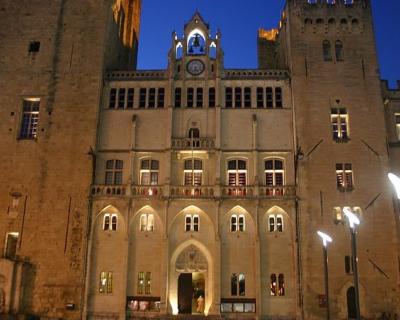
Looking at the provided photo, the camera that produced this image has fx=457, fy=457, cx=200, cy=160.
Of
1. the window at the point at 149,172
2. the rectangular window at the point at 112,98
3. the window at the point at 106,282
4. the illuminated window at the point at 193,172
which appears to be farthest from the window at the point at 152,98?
the window at the point at 106,282

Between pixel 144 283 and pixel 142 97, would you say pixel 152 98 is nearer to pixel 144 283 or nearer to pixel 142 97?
pixel 142 97

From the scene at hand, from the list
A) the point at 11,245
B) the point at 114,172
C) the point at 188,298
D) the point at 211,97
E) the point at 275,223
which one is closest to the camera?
the point at 188,298

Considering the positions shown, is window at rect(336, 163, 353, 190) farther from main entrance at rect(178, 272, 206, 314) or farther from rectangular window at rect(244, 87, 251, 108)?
main entrance at rect(178, 272, 206, 314)

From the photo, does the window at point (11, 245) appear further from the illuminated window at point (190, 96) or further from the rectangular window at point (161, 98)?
the illuminated window at point (190, 96)

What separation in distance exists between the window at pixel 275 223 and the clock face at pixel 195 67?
14552 mm

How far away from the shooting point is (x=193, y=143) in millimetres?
38844

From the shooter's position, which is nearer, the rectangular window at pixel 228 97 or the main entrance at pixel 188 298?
the main entrance at pixel 188 298

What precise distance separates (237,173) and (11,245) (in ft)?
64.8

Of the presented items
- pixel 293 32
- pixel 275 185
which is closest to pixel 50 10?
pixel 293 32

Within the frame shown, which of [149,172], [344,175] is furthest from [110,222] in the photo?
[344,175]

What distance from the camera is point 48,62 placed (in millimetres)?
41906

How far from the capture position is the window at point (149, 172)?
1542 inches

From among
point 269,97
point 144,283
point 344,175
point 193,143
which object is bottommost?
point 144,283

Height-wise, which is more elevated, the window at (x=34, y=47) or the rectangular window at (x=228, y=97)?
the window at (x=34, y=47)
